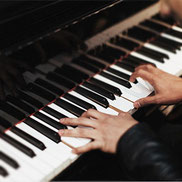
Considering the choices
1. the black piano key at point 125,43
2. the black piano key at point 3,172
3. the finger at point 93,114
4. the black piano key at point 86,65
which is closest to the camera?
the black piano key at point 3,172

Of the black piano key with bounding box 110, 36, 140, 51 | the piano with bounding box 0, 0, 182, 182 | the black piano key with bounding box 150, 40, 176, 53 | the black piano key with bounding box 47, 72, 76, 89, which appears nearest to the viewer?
the piano with bounding box 0, 0, 182, 182

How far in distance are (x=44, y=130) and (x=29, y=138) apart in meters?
0.08

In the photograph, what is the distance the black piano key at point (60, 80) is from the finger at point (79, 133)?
35cm

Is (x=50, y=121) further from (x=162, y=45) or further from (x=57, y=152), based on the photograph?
(x=162, y=45)

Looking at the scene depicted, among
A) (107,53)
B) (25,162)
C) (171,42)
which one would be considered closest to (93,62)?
(107,53)

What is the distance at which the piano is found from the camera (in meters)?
1.29

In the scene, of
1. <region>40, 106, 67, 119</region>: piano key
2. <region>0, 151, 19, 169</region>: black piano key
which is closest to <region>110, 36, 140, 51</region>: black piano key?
<region>40, 106, 67, 119</region>: piano key

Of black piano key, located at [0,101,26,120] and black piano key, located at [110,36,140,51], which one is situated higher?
black piano key, located at [110,36,140,51]

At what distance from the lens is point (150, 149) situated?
47.8 inches

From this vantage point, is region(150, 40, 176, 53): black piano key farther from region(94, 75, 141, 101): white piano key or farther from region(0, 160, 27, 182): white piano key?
region(0, 160, 27, 182): white piano key

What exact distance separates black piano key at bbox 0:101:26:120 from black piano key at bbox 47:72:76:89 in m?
0.29

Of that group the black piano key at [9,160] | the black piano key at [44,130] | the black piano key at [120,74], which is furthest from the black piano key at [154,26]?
the black piano key at [9,160]

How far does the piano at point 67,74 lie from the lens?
1292 millimetres

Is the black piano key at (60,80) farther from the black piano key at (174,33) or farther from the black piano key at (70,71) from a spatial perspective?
the black piano key at (174,33)
